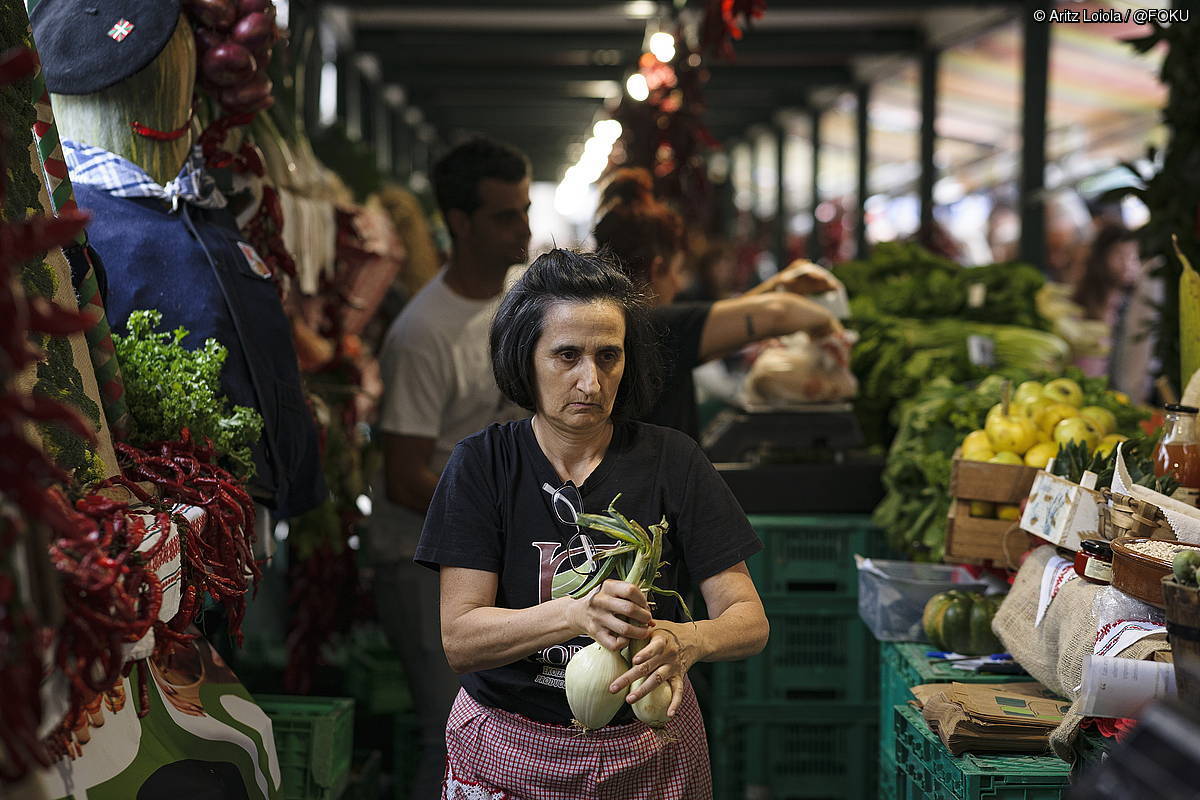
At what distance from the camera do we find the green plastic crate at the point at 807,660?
4156mm

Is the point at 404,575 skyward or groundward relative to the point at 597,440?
groundward

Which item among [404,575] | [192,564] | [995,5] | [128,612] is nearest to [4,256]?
[128,612]

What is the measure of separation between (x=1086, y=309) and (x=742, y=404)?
4021 mm

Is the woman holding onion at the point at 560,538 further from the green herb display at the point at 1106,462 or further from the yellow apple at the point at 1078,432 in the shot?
the yellow apple at the point at 1078,432

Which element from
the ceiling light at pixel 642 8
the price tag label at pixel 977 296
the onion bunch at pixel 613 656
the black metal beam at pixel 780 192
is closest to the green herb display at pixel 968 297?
the price tag label at pixel 977 296

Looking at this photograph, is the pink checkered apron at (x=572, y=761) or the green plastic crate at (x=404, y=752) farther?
the green plastic crate at (x=404, y=752)

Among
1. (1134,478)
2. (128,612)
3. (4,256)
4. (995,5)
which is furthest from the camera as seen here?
(995,5)

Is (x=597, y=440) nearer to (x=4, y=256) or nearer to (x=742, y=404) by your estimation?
(x=4, y=256)

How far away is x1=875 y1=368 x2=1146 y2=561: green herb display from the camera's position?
3.59m

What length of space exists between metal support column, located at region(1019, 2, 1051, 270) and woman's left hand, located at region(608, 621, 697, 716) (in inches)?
261

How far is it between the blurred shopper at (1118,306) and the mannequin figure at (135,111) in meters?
3.20

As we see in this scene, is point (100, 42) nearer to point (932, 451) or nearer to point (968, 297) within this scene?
point (932, 451)

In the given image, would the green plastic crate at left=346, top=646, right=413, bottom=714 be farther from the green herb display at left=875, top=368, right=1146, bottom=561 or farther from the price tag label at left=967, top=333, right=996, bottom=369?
the price tag label at left=967, top=333, right=996, bottom=369

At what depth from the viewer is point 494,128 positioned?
18.7 meters
